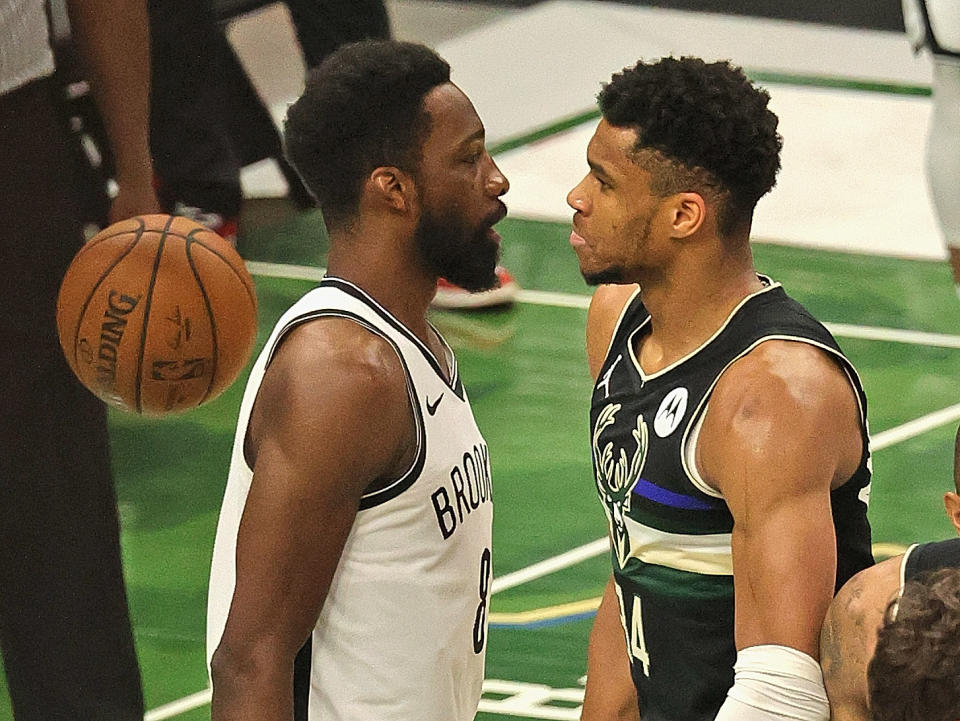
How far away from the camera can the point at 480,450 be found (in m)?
3.10

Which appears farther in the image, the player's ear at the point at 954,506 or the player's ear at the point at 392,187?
the player's ear at the point at 392,187

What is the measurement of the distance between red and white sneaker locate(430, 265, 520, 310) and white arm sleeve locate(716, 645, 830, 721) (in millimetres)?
4485

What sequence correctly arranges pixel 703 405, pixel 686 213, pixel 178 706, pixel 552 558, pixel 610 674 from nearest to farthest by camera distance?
pixel 703 405, pixel 686 213, pixel 610 674, pixel 178 706, pixel 552 558

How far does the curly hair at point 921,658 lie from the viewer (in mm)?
2268

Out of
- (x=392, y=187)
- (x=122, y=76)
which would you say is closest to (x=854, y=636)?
(x=392, y=187)

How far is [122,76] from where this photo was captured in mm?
3793

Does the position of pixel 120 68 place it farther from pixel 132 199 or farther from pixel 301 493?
pixel 301 493

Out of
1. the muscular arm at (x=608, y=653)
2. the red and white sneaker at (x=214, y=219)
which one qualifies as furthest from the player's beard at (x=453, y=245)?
the red and white sneaker at (x=214, y=219)

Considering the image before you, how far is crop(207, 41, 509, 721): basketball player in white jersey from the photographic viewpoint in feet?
8.89

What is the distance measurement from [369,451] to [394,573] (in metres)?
0.25

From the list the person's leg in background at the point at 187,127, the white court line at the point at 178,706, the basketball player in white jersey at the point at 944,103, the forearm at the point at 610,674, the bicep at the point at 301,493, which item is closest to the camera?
the bicep at the point at 301,493

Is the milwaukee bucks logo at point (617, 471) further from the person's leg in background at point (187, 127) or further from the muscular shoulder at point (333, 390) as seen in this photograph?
the person's leg in background at point (187, 127)

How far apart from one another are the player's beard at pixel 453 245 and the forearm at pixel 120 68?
40.4 inches

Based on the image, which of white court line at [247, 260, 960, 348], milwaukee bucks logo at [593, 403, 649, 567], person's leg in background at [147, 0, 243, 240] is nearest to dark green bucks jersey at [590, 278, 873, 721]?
milwaukee bucks logo at [593, 403, 649, 567]
